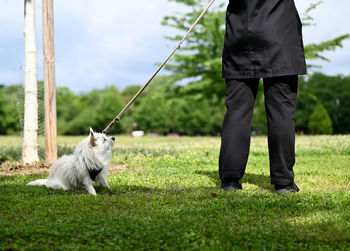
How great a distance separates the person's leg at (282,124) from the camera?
12.9 feet

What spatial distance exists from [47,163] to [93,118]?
28.0 meters

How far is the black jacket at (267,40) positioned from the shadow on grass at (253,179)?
1.38 metres

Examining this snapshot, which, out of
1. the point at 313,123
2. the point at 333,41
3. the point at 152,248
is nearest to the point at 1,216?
the point at 152,248

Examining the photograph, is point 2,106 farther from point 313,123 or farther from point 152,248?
point 152,248

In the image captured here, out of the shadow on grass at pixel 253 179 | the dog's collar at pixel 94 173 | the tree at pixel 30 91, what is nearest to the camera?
the dog's collar at pixel 94 173

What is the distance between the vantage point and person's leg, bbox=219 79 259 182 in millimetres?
4070

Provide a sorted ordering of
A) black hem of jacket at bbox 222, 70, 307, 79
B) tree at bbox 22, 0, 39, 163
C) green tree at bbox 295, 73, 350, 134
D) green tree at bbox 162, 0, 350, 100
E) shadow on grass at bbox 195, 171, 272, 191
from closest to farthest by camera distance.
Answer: black hem of jacket at bbox 222, 70, 307, 79 → shadow on grass at bbox 195, 171, 272, 191 → tree at bbox 22, 0, 39, 163 → green tree at bbox 162, 0, 350, 100 → green tree at bbox 295, 73, 350, 134

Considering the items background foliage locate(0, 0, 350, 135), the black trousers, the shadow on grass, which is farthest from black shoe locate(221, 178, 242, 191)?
background foliage locate(0, 0, 350, 135)

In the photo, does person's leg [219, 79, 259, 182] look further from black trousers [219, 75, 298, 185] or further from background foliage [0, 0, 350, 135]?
background foliage [0, 0, 350, 135]

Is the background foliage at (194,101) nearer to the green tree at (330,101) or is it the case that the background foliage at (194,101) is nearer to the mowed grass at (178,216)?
the green tree at (330,101)

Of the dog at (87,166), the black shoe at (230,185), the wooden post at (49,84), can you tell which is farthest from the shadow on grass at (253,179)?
the wooden post at (49,84)

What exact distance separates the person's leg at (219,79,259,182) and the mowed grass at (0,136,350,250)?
1.04 feet

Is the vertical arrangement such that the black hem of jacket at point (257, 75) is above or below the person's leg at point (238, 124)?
above

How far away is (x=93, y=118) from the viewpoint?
111ft
